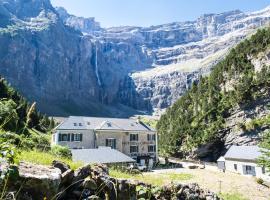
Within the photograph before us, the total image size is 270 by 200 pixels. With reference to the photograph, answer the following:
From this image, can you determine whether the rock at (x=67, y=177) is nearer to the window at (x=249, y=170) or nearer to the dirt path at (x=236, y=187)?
the dirt path at (x=236, y=187)

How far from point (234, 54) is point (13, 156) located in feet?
319

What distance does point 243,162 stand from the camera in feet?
217

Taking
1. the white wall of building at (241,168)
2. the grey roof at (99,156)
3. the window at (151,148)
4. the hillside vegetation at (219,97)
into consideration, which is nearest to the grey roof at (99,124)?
the window at (151,148)

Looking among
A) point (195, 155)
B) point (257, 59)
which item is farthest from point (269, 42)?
point (195, 155)

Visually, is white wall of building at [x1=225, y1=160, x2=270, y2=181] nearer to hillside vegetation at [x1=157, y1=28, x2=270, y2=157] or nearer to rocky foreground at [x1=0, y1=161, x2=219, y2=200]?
hillside vegetation at [x1=157, y1=28, x2=270, y2=157]

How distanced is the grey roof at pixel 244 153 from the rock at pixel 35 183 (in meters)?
63.9

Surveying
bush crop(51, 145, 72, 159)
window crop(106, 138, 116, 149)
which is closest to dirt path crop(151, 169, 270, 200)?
bush crop(51, 145, 72, 159)

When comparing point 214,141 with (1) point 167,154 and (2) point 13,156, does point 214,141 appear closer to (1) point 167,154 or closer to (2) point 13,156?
(1) point 167,154

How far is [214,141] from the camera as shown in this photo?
270 feet

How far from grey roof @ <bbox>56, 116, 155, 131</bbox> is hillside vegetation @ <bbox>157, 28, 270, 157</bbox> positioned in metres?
15.8

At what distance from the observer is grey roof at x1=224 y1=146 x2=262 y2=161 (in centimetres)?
6447

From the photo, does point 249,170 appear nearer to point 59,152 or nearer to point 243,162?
point 243,162

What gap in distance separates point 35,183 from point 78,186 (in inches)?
72.6

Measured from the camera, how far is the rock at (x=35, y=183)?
17.9ft
